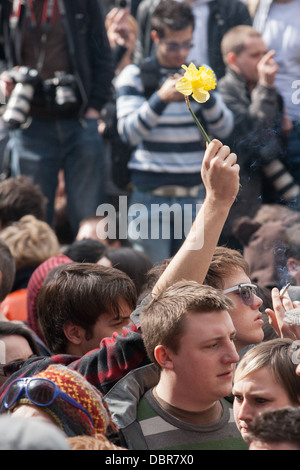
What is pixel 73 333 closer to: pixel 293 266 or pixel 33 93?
pixel 293 266

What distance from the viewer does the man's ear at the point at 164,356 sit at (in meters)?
2.45

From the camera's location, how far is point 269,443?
185 centimetres

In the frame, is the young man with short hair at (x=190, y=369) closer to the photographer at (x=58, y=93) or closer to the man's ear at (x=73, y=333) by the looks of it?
the man's ear at (x=73, y=333)

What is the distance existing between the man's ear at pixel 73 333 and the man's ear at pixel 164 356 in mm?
593

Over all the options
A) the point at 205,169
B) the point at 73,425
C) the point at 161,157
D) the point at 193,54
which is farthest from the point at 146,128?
the point at 73,425

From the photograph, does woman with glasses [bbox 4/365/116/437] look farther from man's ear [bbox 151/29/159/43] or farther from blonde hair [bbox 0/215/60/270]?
man's ear [bbox 151/29/159/43]

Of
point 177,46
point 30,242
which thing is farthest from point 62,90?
point 30,242

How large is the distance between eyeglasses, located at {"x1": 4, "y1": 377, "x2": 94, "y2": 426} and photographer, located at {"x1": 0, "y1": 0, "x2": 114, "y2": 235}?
3.15 meters

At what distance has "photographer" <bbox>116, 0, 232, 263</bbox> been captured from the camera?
15.9 ft

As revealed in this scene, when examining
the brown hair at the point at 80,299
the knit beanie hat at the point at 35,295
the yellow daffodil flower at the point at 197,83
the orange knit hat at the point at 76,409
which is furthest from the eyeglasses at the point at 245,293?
the knit beanie hat at the point at 35,295

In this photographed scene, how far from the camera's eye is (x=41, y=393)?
84.4 inches

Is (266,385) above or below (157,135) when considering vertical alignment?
above

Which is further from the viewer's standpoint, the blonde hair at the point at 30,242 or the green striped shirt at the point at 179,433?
the blonde hair at the point at 30,242

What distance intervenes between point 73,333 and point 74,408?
87 centimetres
